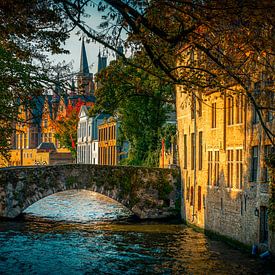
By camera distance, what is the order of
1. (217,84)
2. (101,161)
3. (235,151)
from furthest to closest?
1. (101,161)
2. (235,151)
3. (217,84)

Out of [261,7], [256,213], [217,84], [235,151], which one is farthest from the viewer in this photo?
[235,151]

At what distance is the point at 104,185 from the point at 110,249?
1108 cm

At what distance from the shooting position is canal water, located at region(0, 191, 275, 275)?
20.9 meters

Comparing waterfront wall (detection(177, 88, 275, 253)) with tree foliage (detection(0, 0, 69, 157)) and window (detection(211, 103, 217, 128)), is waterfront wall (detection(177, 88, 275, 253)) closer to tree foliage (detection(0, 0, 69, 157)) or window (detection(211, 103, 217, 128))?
window (detection(211, 103, 217, 128))

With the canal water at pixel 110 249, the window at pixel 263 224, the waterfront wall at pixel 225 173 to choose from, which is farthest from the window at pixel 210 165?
the window at pixel 263 224

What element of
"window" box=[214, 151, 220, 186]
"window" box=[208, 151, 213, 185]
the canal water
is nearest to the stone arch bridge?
the canal water

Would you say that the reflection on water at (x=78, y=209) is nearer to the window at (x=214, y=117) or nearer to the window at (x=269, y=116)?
the window at (x=214, y=117)

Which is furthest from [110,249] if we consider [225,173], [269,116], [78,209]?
[78,209]

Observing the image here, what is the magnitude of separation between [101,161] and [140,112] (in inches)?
1095

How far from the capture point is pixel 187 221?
3278cm

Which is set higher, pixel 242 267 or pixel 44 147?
pixel 44 147

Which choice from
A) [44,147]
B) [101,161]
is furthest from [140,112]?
[44,147]

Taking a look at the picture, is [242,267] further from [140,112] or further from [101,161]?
[101,161]

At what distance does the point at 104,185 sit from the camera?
1415 inches
